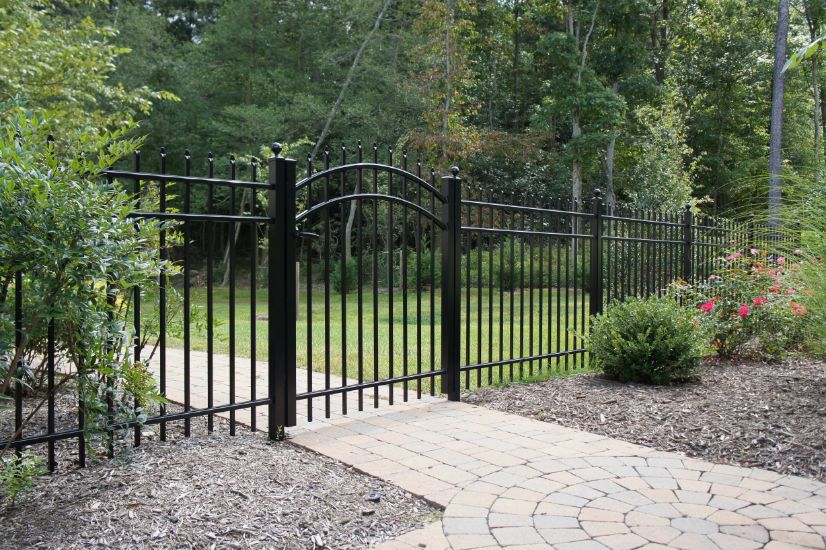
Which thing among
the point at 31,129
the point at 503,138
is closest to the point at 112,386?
the point at 31,129

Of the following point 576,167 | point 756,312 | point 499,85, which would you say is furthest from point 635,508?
point 499,85

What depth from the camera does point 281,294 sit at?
411 centimetres

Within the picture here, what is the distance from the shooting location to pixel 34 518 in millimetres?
2762

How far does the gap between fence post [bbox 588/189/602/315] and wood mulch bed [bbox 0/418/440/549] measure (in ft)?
13.2

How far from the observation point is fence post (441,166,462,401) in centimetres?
531

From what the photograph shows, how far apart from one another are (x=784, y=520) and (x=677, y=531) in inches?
21.9

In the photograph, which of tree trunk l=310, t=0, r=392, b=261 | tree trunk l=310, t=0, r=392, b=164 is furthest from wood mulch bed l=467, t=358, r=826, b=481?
tree trunk l=310, t=0, r=392, b=164

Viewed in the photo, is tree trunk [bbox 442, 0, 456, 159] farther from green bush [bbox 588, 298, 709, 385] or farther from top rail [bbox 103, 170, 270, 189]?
top rail [bbox 103, 170, 270, 189]

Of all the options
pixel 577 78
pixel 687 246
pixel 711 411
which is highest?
pixel 577 78

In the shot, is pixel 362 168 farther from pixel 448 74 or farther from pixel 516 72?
pixel 516 72

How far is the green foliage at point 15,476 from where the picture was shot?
268 centimetres

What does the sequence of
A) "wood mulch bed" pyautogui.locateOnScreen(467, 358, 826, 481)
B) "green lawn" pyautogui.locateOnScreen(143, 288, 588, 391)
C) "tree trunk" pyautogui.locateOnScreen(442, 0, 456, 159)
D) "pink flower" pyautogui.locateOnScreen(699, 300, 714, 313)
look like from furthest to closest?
"tree trunk" pyautogui.locateOnScreen(442, 0, 456, 159) → "pink flower" pyautogui.locateOnScreen(699, 300, 714, 313) → "green lawn" pyautogui.locateOnScreen(143, 288, 588, 391) → "wood mulch bed" pyautogui.locateOnScreen(467, 358, 826, 481)

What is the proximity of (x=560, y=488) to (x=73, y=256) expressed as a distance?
8.32 feet

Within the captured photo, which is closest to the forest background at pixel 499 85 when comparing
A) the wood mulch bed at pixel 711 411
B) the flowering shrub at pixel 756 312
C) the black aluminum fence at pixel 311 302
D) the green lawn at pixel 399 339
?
the green lawn at pixel 399 339
